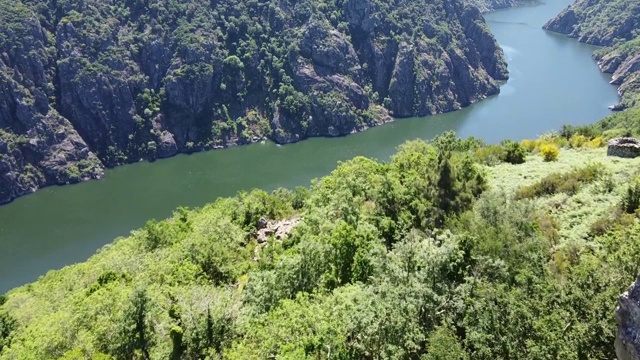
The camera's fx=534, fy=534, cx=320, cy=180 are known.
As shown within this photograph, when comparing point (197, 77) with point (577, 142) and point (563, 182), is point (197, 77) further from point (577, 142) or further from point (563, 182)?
point (563, 182)

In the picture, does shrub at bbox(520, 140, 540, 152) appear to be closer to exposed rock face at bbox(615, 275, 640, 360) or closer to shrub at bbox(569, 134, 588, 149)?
shrub at bbox(569, 134, 588, 149)

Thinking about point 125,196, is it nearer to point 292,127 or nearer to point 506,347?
point 292,127

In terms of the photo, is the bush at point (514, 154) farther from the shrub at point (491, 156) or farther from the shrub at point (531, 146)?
the shrub at point (531, 146)

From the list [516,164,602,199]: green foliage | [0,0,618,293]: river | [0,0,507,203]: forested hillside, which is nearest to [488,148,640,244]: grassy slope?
[516,164,602,199]: green foliage

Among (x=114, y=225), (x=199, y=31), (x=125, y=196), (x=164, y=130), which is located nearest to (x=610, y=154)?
(x=114, y=225)

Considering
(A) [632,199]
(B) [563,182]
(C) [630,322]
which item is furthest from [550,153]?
(C) [630,322]

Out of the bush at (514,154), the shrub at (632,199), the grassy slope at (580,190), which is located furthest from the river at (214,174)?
the shrub at (632,199)
